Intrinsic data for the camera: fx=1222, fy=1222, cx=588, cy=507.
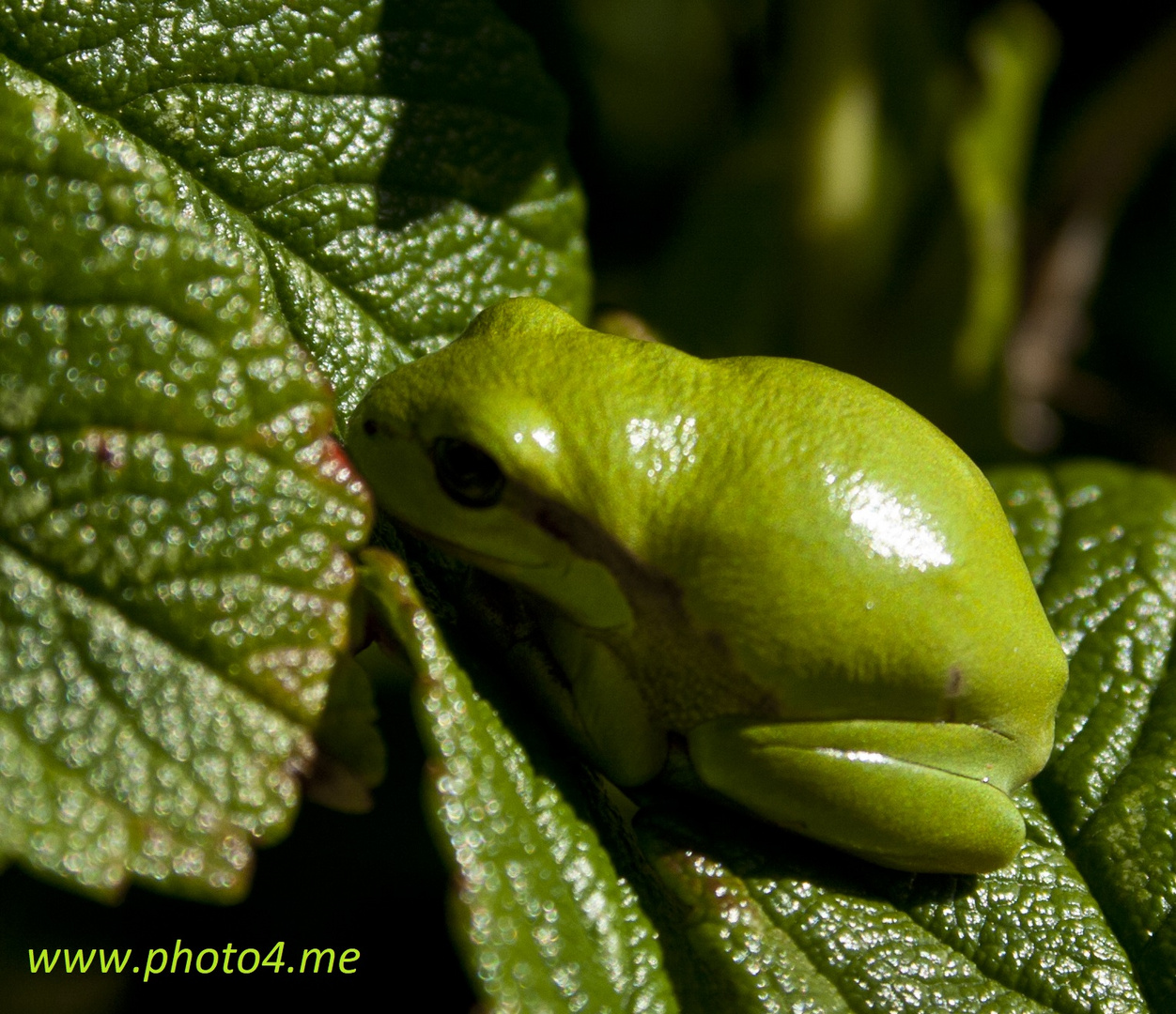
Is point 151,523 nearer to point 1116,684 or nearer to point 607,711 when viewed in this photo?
point 607,711

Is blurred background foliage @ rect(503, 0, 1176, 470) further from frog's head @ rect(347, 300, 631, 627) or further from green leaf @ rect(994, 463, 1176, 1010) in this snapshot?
frog's head @ rect(347, 300, 631, 627)

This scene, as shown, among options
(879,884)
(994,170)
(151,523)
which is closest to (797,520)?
(879,884)

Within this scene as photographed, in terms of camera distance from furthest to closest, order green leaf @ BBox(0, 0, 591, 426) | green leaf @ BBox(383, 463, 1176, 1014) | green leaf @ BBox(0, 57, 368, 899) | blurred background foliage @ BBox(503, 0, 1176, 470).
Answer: blurred background foliage @ BBox(503, 0, 1176, 470) → green leaf @ BBox(0, 0, 591, 426) → green leaf @ BBox(383, 463, 1176, 1014) → green leaf @ BBox(0, 57, 368, 899)

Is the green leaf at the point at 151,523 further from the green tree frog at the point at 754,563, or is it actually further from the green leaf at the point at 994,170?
the green leaf at the point at 994,170

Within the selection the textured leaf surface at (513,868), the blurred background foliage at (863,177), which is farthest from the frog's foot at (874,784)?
the blurred background foliage at (863,177)

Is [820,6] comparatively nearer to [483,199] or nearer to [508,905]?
[483,199]

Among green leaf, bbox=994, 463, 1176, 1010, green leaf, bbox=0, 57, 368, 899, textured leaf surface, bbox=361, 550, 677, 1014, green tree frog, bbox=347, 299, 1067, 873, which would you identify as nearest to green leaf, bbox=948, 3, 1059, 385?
green leaf, bbox=994, 463, 1176, 1010

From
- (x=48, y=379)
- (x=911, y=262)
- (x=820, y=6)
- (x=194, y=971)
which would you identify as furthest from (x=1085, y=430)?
(x=48, y=379)
